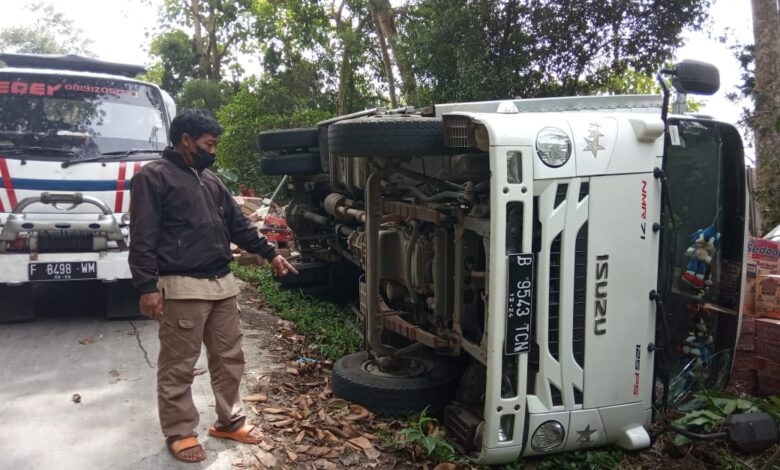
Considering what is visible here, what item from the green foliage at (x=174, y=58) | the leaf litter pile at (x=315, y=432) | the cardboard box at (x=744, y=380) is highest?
the green foliage at (x=174, y=58)

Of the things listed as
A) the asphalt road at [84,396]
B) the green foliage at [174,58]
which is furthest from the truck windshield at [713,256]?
the green foliage at [174,58]

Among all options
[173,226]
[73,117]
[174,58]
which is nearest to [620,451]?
[173,226]

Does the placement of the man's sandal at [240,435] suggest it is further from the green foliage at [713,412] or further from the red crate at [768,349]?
the red crate at [768,349]

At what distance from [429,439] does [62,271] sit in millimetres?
3711

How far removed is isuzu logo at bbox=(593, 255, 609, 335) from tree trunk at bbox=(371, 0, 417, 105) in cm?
957

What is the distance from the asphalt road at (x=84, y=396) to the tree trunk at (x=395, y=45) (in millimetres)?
7938

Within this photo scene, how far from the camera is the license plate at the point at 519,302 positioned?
Result: 3102mm

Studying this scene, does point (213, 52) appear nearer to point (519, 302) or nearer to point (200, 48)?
point (200, 48)

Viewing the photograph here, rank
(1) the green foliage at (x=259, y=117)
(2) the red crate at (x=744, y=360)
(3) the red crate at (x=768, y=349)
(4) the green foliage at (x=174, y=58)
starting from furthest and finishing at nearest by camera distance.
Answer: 1. (4) the green foliage at (x=174, y=58)
2. (1) the green foliage at (x=259, y=117)
3. (2) the red crate at (x=744, y=360)
4. (3) the red crate at (x=768, y=349)

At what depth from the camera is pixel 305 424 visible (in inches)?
154

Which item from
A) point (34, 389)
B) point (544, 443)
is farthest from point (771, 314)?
point (34, 389)

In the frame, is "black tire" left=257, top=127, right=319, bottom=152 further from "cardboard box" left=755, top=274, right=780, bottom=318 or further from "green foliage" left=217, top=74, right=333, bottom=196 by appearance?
"green foliage" left=217, top=74, right=333, bottom=196

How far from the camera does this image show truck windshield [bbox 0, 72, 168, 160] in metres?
5.79

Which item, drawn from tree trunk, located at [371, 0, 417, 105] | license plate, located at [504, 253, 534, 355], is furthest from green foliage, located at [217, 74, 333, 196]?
license plate, located at [504, 253, 534, 355]
